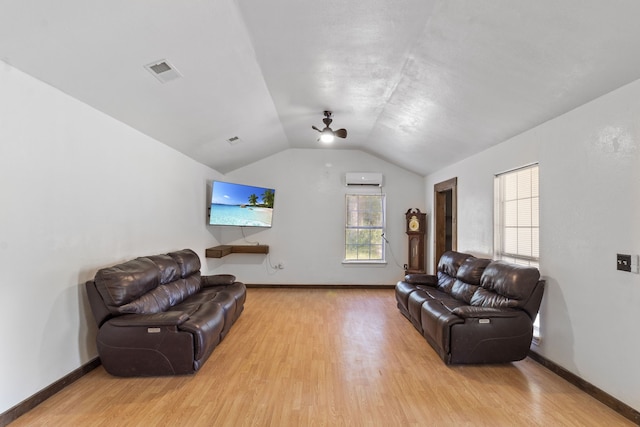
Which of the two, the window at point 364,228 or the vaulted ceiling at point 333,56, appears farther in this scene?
the window at point 364,228

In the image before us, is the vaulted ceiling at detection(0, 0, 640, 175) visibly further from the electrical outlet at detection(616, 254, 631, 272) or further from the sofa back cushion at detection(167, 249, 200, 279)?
the sofa back cushion at detection(167, 249, 200, 279)

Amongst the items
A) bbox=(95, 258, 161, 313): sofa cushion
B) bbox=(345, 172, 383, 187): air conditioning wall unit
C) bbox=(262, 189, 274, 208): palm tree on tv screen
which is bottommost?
bbox=(95, 258, 161, 313): sofa cushion

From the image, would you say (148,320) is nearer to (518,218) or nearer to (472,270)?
(472,270)

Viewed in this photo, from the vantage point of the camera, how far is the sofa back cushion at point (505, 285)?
2.85 m

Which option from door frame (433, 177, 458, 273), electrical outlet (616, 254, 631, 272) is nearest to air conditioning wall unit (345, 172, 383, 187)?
door frame (433, 177, 458, 273)

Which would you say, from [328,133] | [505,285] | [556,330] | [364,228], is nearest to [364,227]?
[364,228]

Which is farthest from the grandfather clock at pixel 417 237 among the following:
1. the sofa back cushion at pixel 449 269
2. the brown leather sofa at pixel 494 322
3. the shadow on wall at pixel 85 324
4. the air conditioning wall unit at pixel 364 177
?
the shadow on wall at pixel 85 324

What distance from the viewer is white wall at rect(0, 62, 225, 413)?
2051mm

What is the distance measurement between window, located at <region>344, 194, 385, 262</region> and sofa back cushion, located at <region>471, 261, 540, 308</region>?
117 inches

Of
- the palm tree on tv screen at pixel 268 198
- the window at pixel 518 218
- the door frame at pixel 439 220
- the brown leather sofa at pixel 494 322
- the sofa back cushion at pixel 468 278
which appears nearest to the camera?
the brown leather sofa at pixel 494 322

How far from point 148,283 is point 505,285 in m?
3.52

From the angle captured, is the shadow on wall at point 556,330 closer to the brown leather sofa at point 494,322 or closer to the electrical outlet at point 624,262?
the brown leather sofa at point 494,322

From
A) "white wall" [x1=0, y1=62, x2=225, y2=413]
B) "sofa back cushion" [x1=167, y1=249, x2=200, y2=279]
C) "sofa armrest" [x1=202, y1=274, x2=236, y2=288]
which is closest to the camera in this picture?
"white wall" [x1=0, y1=62, x2=225, y2=413]

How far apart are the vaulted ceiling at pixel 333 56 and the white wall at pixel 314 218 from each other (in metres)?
2.37
